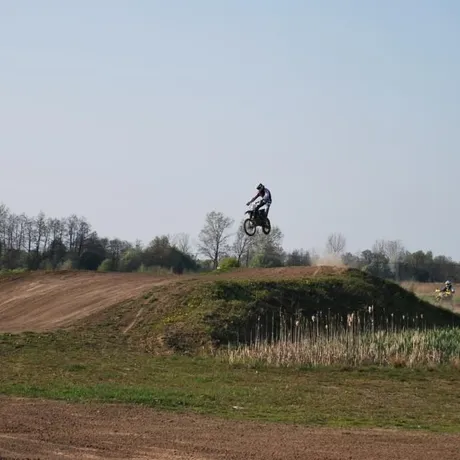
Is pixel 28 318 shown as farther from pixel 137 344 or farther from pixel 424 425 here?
pixel 424 425

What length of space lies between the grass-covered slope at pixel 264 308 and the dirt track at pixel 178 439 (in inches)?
598

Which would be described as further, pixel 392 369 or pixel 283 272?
pixel 283 272

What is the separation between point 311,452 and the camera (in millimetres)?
13820

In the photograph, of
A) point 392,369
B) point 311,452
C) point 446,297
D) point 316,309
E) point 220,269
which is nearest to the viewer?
point 311,452

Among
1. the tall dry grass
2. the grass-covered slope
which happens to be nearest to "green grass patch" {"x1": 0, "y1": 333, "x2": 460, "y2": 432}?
the tall dry grass

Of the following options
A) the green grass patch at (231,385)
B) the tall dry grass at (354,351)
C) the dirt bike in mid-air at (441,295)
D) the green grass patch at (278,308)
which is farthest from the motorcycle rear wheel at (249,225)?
the dirt bike in mid-air at (441,295)

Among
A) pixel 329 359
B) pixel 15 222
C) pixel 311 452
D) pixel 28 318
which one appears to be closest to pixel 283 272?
pixel 28 318

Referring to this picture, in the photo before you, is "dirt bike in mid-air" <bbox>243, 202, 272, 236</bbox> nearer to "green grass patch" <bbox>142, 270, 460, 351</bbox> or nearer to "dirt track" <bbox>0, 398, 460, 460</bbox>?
"green grass patch" <bbox>142, 270, 460, 351</bbox>

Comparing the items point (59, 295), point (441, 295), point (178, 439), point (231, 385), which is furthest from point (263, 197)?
point (441, 295)

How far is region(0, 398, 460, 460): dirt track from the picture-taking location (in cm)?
1344

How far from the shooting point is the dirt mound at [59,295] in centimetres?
3747

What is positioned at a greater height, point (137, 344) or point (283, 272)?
point (283, 272)

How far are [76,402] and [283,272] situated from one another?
26.1 metres

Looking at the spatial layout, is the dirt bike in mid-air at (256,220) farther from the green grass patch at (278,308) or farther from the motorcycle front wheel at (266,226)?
the green grass patch at (278,308)
